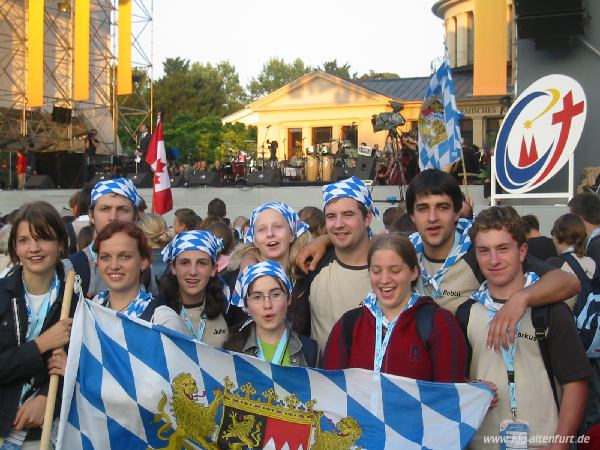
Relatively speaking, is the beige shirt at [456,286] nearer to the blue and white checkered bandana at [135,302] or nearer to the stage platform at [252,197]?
the blue and white checkered bandana at [135,302]

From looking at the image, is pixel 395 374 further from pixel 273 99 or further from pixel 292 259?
pixel 273 99

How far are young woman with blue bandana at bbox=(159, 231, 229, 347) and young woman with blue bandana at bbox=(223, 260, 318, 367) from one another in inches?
19.2

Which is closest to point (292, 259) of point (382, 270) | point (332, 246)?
point (332, 246)

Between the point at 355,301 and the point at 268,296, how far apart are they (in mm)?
501

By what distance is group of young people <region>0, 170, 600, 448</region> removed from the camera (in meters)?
3.38

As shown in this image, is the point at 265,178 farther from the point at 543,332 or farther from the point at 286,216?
the point at 543,332

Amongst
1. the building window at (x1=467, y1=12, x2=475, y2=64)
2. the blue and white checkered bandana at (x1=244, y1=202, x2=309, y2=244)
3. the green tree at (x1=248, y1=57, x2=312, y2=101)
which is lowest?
A: the blue and white checkered bandana at (x1=244, y1=202, x2=309, y2=244)

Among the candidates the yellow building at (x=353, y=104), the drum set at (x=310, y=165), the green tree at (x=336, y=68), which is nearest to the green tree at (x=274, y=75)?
the green tree at (x=336, y=68)

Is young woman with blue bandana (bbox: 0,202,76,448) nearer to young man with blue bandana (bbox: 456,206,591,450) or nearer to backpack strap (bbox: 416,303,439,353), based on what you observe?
backpack strap (bbox: 416,303,439,353)

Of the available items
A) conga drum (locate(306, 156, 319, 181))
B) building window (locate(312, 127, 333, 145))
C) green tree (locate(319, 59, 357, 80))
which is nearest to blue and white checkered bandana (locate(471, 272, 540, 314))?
conga drum (locate(306, 156, 319, 181))

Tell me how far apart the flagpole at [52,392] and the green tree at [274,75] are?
10482 cm

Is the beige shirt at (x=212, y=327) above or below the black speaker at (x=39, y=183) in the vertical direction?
below

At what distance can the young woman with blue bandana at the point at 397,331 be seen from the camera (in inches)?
132

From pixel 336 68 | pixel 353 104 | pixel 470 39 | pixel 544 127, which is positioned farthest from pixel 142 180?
pixel 336 68
